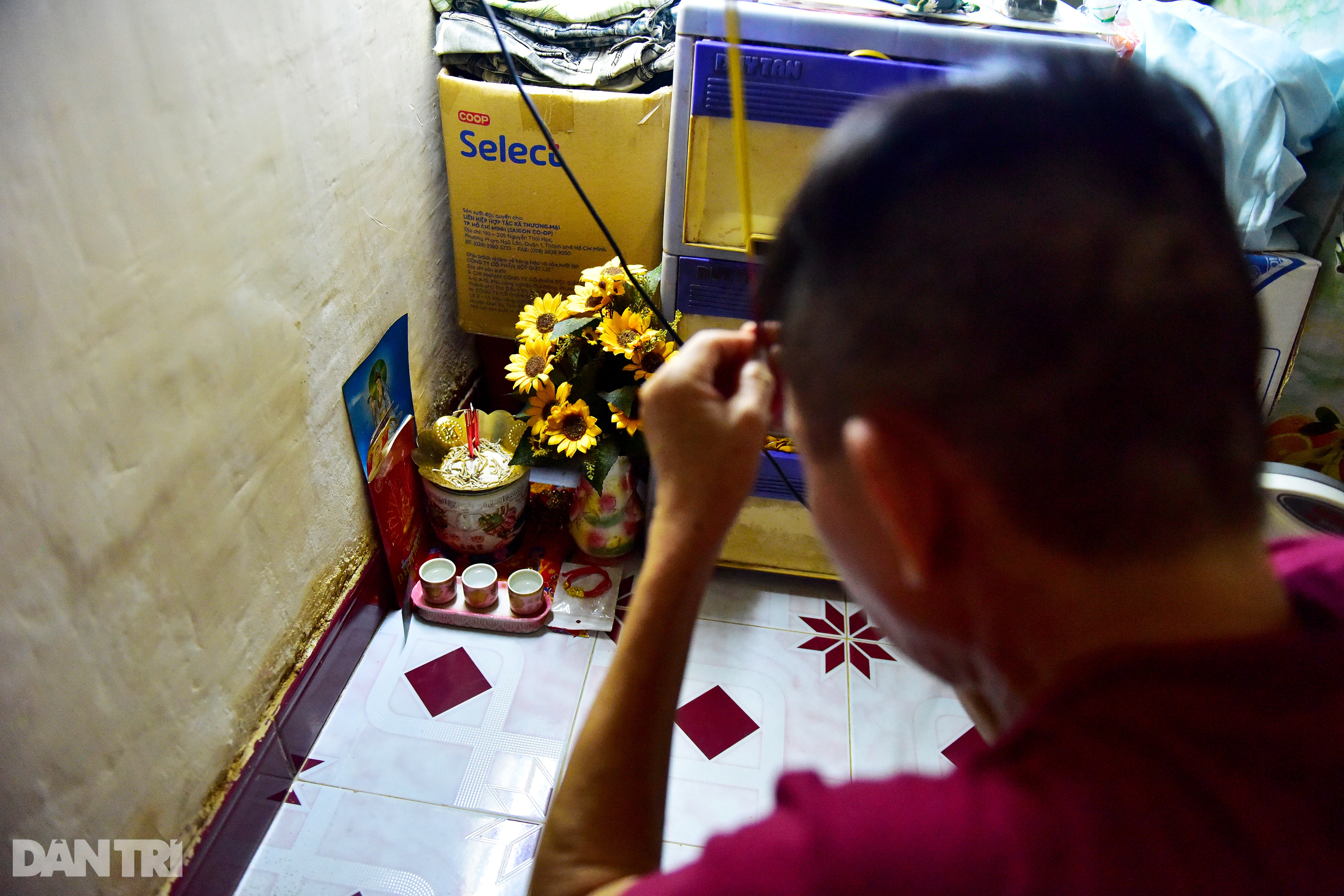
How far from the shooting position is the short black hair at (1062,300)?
34 cm

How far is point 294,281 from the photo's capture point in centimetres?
104

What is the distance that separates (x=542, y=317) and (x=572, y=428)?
208 mm

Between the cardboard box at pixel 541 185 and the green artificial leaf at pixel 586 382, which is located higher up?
the cardboard box at pixel 541 185

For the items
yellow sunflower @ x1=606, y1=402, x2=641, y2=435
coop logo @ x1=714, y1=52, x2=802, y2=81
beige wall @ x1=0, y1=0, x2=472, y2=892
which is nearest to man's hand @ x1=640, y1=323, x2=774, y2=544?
beige wall @ x1=0, y1=0, x2=472, y2=892

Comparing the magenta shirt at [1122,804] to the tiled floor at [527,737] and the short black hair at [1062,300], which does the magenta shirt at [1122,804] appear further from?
the tiled floor at [527,737]

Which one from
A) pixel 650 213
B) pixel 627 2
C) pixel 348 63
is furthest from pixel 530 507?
pixel 627 2

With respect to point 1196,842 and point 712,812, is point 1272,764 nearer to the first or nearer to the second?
point 1196,842

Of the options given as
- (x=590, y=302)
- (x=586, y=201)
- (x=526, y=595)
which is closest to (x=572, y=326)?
Answer: (x=590, y=302)

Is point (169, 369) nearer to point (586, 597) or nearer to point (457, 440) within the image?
point (457, 440)

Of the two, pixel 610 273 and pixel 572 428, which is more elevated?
pixel 610 273

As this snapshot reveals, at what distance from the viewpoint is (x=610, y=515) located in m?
1.50

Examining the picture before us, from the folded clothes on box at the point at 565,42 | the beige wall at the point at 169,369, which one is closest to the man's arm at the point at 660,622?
the beige wall at the point at 169,369

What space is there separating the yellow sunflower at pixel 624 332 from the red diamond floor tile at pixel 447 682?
594mm

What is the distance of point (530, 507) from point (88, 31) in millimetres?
1098
